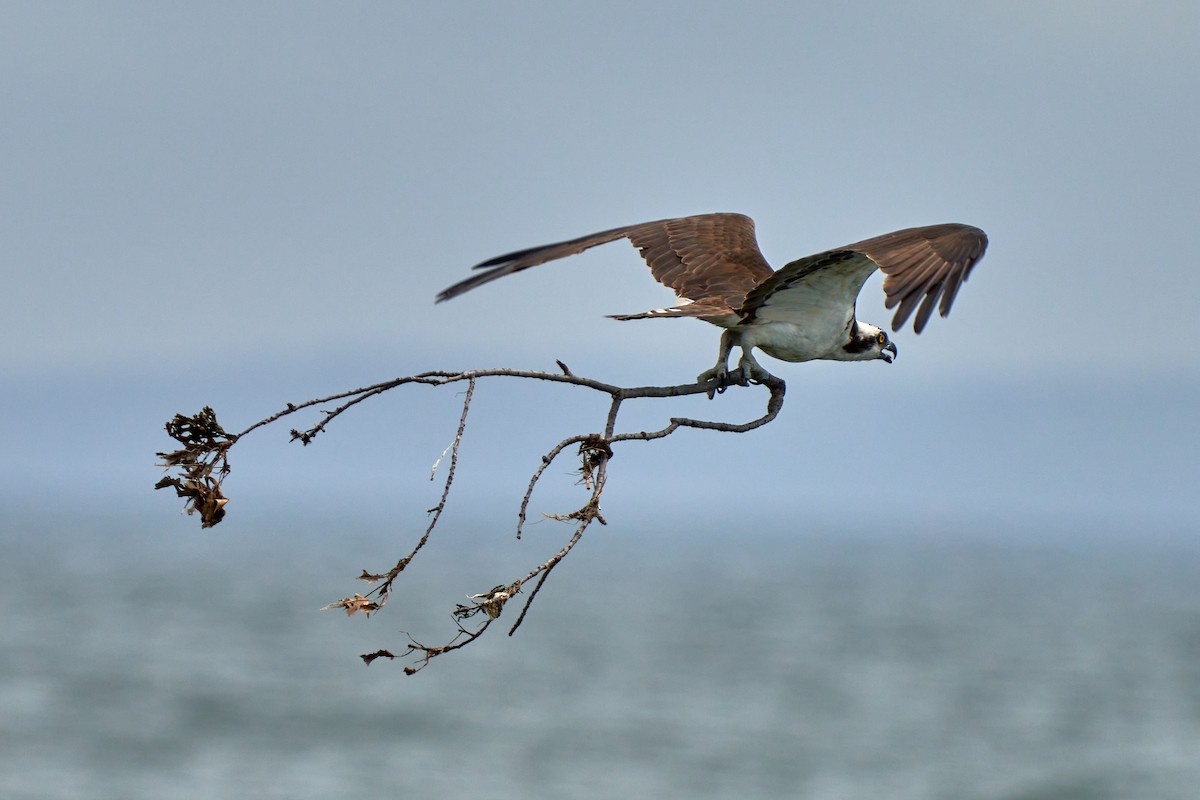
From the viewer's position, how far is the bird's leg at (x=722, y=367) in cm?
802

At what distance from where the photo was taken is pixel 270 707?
55.3m

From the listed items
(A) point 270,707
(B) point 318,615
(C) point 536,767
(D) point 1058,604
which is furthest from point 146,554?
(C) point 536,767

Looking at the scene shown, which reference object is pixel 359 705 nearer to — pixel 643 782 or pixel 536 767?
pixel 536 767

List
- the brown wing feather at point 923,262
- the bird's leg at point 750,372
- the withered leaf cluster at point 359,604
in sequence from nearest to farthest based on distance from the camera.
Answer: the withered leaf cluster at point 359,604, the brown wing feather at point 923,262, the bird's leg at point 750,372

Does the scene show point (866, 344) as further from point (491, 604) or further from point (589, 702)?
point (589, 702)

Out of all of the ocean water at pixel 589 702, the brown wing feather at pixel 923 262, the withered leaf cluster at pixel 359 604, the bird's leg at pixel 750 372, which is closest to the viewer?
the withered leaf cluster at pixel 359 604

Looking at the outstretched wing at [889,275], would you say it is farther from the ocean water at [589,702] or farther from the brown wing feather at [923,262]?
the ocean water at [589,702]

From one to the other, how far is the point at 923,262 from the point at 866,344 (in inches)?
79.1

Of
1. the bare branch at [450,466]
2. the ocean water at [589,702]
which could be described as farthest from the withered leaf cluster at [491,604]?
the ocean water at [589,702]

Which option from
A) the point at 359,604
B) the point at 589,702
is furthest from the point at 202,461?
the point at 589,702

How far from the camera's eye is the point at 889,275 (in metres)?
7.11

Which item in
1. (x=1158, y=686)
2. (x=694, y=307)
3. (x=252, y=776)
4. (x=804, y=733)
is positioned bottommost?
(x=694, y=307)

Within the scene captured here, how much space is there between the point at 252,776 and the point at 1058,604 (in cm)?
10450

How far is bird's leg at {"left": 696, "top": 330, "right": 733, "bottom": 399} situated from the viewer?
26.3 feet
